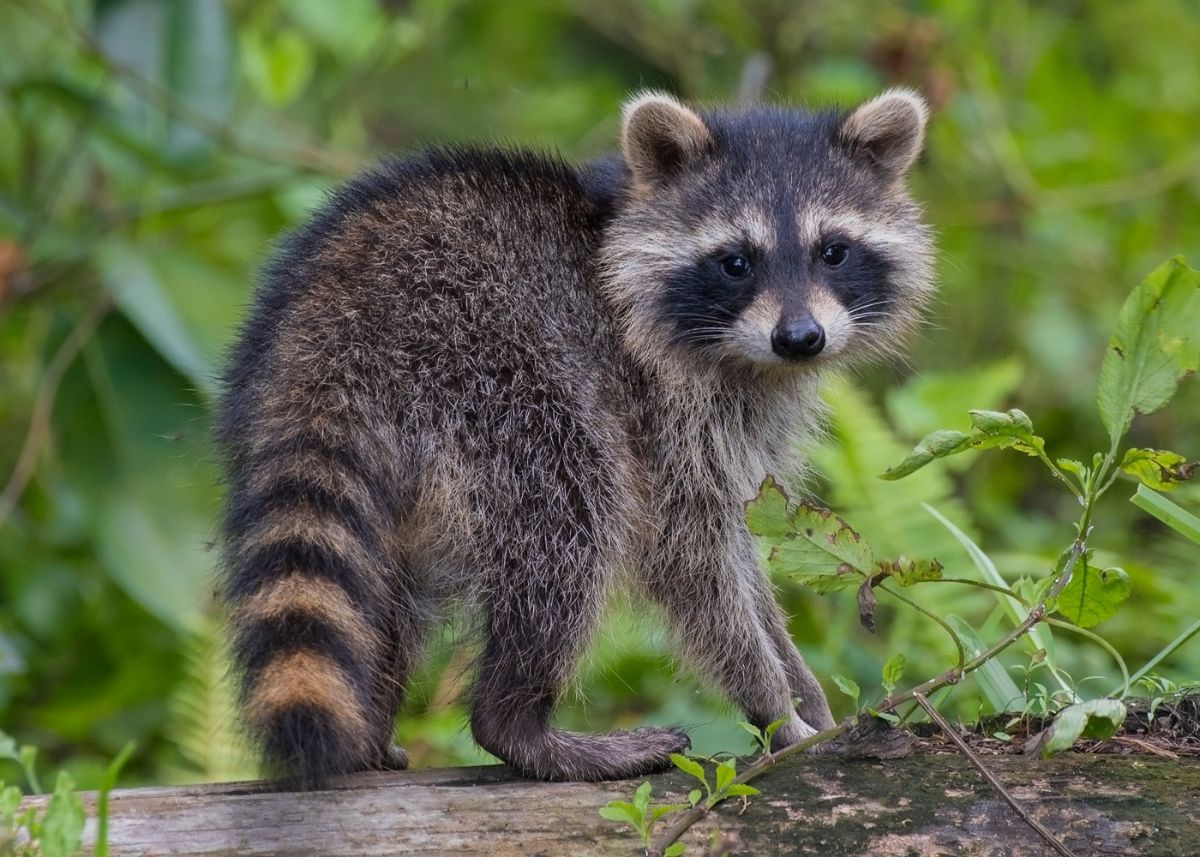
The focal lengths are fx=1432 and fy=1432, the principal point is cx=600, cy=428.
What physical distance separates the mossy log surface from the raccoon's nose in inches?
49.3

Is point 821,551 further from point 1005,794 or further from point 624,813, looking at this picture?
point 624,813

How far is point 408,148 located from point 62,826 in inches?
129

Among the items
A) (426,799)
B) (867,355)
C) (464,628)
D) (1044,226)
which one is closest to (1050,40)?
(1044,226)

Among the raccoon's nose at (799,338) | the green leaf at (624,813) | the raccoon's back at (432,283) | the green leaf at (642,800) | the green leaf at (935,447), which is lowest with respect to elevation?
the green leaf at (624,813)

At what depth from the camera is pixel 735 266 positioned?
14.9 ft

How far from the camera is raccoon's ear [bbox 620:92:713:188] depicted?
4.61 meters

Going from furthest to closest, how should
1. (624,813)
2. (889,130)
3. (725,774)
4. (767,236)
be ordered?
(889,130) → (767,236) → (725,774) → (624,813)

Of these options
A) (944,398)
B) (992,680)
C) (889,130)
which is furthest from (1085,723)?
(944,398)

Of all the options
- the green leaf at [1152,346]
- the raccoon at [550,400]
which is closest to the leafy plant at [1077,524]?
the green leaf at [1152,346]

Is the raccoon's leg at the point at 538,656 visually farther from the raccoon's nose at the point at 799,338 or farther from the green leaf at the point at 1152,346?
the green leaf at the point at 1152,346

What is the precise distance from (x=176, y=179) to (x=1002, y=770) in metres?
4.61

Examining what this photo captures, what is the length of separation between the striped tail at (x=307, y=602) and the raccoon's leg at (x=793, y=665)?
4.11 feet

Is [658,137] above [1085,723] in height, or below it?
above

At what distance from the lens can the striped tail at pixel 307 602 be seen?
10.4 ft
